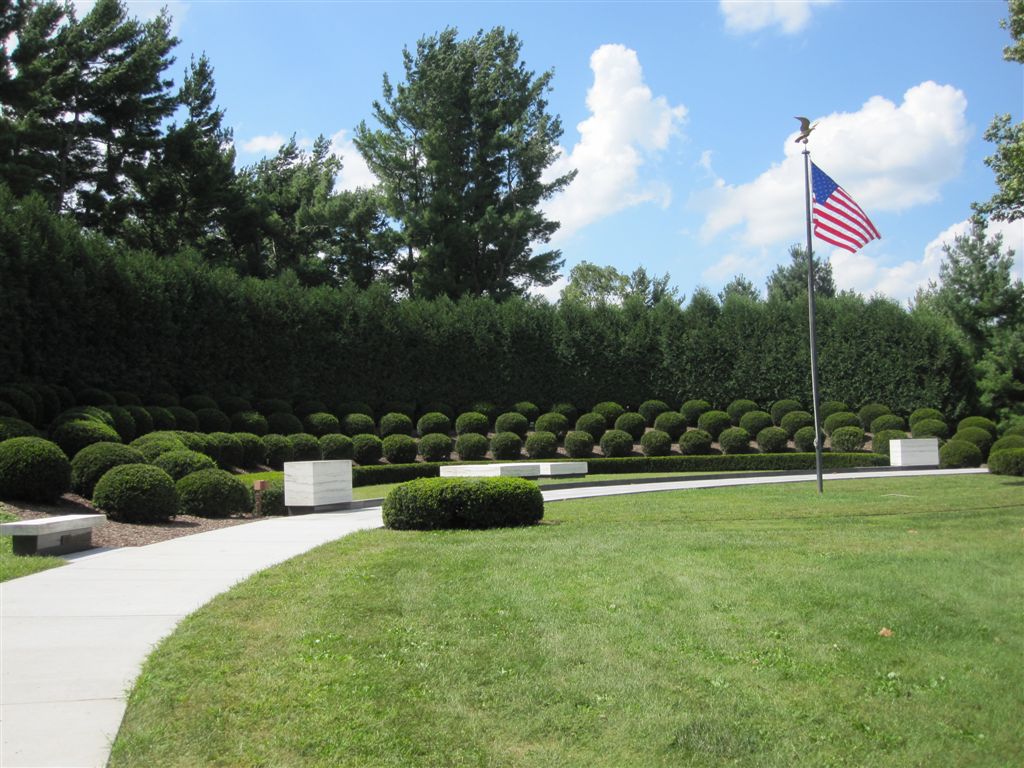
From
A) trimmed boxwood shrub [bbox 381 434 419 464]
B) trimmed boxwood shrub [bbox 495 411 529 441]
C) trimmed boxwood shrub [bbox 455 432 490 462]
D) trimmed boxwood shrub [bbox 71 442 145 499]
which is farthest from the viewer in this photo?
trimmed boxwood shrub [bbox 495 411 529 441]

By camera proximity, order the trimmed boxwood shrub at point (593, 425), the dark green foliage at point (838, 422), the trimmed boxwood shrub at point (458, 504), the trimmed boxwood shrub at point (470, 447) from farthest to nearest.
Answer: the trimmed boxwood shrub at point (593, 425) → the dark green foliage at point (838, 422) → the trimmed boxwood shrub at point (470, 447) → the trimmed boxwood shrub at point (458, 504)

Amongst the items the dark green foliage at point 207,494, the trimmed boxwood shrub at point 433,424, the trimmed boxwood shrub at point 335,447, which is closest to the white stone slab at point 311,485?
the dark green foliage at point 207,494

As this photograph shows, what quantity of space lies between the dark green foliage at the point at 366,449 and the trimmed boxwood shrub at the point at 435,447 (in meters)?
1.48

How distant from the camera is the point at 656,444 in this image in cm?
2744

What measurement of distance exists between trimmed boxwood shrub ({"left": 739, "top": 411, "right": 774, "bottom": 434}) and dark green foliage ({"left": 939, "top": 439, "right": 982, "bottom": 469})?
631 centimetres

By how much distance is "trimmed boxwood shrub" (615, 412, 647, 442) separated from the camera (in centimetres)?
2930

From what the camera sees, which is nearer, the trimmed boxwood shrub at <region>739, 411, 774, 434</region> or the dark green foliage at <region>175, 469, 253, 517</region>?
the dark green foliage at <region>175, 469, 253, 517</region>

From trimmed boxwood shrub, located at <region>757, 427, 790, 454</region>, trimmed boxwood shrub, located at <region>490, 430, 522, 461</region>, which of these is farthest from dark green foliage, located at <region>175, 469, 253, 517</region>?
trimmed boxwood shrub, located at <region>757, 427, 790, 454</region>

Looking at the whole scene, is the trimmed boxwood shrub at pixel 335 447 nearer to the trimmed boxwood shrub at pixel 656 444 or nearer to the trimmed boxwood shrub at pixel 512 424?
the trimmed boxwood shrub at pixel 512 424

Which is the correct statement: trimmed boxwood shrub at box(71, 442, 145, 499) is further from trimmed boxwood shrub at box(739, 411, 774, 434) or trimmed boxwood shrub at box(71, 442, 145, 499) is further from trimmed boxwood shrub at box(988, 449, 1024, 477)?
trimmed boxwood shrub at box(739, 411, 774, 434)

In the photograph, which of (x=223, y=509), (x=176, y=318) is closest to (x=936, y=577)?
(x=223, y=509)

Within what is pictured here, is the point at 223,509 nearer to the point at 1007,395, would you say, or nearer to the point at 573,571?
the point at 573,571

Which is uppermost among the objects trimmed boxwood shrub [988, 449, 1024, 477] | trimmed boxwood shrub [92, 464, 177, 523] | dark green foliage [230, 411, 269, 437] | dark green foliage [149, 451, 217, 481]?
dark green foliage [230, 411, 269, 437]

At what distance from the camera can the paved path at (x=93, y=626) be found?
4160mm
